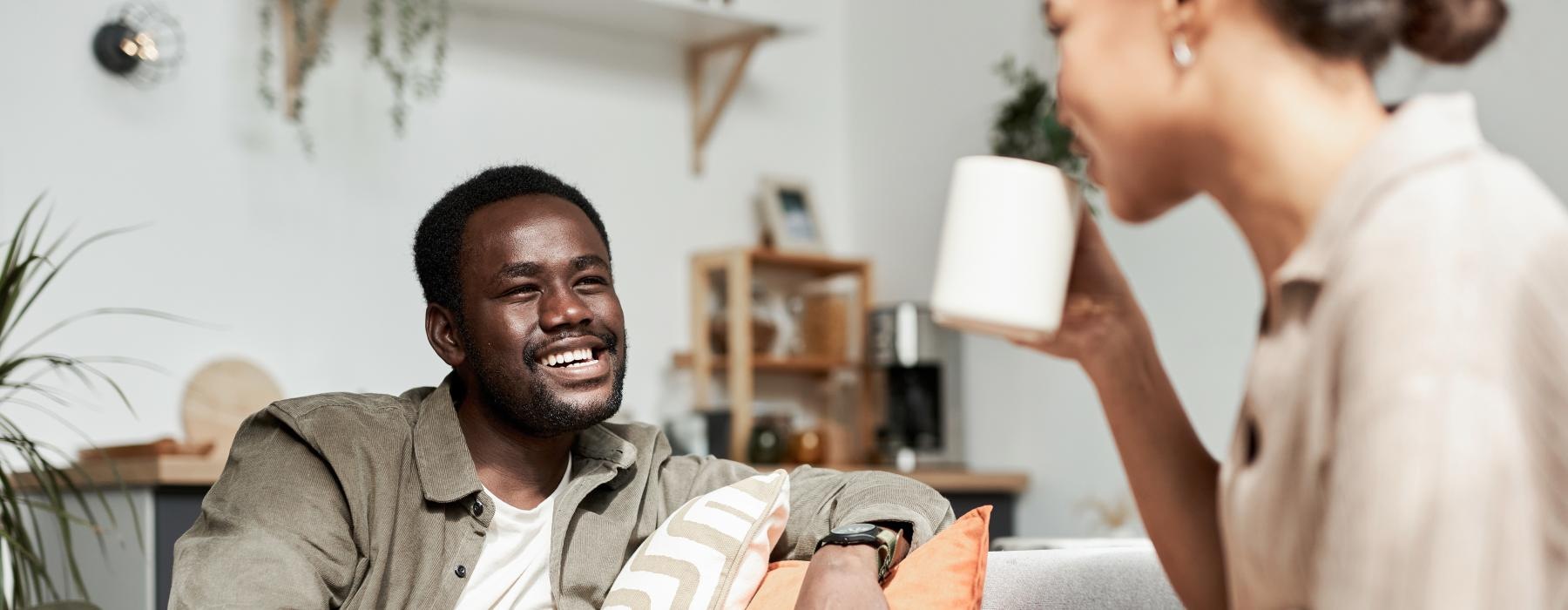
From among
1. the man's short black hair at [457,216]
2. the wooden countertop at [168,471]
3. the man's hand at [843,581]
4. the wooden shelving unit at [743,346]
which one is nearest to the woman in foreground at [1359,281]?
the man's hand at [843,581]

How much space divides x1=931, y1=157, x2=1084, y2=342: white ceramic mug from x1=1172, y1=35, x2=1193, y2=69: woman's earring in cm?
12

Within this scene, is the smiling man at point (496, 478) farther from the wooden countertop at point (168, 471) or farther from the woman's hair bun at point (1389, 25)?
the wooden countertop at point (168, 471)

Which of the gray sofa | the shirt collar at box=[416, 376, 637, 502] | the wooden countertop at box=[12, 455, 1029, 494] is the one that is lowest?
the wooden countertop at box=[12, 455, 1029, 494]

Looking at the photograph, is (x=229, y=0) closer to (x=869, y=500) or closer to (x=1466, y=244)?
(x=869, y=500)

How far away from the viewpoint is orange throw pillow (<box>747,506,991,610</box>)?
144 cm

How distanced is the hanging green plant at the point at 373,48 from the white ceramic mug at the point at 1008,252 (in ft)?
10.4

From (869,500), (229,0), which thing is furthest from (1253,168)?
(229,0)

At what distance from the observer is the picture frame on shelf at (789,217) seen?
4625 millimetres

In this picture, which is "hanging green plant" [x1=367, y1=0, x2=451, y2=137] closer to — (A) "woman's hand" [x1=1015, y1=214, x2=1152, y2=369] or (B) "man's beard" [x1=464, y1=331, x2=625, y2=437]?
(B) "man's beard" [x1=464, y1=331, x2=625, y2=437]

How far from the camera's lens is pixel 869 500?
1.68 meters

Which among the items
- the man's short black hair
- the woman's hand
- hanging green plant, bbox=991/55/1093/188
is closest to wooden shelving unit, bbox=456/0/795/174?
hanging green plant, bbox=991/55/1093/188

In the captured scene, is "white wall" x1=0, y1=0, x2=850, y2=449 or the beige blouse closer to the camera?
the beige blouse

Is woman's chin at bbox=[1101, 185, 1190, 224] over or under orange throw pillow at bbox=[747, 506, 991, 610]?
over

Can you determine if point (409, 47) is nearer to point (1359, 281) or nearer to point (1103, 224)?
point (1103, 224)
